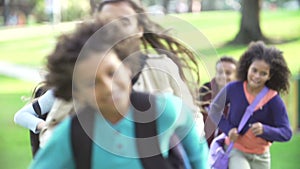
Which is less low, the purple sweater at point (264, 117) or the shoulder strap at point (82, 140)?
the shoulder strap at point (82, 140)

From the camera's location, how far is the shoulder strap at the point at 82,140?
1.44 meters

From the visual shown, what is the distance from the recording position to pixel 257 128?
3020mm

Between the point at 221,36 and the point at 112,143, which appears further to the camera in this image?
the point at 221,36

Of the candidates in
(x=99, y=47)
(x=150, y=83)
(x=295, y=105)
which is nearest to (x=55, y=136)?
(x=99, y=47)

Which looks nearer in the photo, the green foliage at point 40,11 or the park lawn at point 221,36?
the park lawn at point 221,36

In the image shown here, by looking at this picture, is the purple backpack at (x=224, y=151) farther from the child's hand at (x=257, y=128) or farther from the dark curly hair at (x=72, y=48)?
the dark curly hair at (x=72, y=48)

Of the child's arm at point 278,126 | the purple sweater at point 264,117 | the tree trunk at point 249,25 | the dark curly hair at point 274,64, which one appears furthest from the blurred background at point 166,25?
the child's arm at point 278,126

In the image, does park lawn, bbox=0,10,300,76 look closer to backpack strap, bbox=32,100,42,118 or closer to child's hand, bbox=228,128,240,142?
child's hand, bbox=228,128,240,142

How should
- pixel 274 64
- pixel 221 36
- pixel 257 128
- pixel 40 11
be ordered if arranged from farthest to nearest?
1. pixel 40 11
2. pixel 221 36
3. pixel 274 64
4. pixel 257 128

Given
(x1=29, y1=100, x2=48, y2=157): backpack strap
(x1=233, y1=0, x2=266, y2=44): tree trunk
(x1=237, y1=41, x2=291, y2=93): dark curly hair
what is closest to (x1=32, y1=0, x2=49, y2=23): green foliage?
(x1=233, y1=0, x2=266, y2=44): tree trunk

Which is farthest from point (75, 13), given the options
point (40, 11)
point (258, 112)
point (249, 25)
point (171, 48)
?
point (40, 11)

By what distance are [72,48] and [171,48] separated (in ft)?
2.29

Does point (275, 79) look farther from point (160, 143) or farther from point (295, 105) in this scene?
point (295, 105)

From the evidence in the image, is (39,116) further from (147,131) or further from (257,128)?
(257,128)
